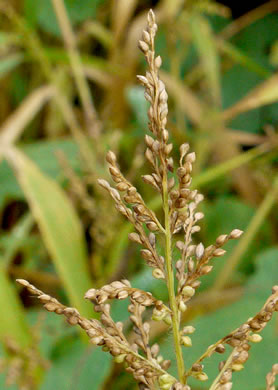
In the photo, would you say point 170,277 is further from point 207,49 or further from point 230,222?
point 207,49

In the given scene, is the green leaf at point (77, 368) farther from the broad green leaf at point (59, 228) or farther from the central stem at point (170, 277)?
the central stem at point (170, 277)

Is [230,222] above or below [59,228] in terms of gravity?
below

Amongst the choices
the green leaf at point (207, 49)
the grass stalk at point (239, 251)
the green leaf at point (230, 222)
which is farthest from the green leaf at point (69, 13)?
the grass stalk at point (239, 251)

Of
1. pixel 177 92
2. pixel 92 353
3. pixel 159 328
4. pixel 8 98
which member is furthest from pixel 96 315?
pixel 8 98

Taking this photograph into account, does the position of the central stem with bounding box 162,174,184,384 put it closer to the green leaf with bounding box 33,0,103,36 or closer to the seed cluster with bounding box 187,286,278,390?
the seed cluster with bounding box 187,286,278,390

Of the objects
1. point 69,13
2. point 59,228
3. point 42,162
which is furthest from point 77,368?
point 69,13

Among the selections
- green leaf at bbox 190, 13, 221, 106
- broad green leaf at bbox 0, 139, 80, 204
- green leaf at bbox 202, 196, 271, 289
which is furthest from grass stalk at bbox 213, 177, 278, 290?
broad green leaf at bbox 0, 139, 80, 204
